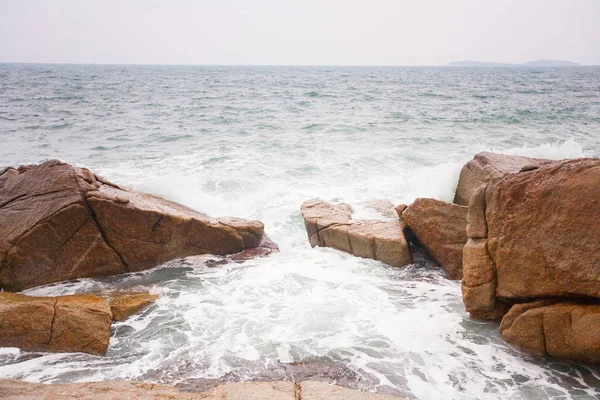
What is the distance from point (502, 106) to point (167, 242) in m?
29.6

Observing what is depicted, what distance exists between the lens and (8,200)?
723 centimetres

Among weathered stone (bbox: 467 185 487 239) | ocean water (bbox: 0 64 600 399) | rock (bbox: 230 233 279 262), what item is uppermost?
weathered stone (bbox: 467 185 487 239)

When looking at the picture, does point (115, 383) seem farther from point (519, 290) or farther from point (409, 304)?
point (519, 290)

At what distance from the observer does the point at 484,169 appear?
771cm

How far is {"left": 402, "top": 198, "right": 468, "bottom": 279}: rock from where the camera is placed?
24.3 feet

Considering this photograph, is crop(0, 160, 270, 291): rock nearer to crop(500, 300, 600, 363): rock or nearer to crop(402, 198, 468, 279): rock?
crop(402, 198, 468, 279): rock

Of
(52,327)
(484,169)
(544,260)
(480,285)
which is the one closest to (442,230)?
(484,169)

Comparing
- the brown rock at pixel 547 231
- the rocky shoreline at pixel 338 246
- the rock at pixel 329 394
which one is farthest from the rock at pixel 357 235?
the rock at pixel 329 394

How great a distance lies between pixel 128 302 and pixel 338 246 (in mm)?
4050

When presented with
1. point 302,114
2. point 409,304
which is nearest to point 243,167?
point 409,304

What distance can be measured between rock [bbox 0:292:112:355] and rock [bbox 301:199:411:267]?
4.48 m

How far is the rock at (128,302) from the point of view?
19.4ft

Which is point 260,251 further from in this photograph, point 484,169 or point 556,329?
point 556,329

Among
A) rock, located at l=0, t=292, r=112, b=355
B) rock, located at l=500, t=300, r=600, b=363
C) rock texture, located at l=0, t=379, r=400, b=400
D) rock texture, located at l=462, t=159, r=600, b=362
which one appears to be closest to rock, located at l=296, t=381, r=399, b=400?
rock texture, located at l=0, t=379, r=400, b=400
